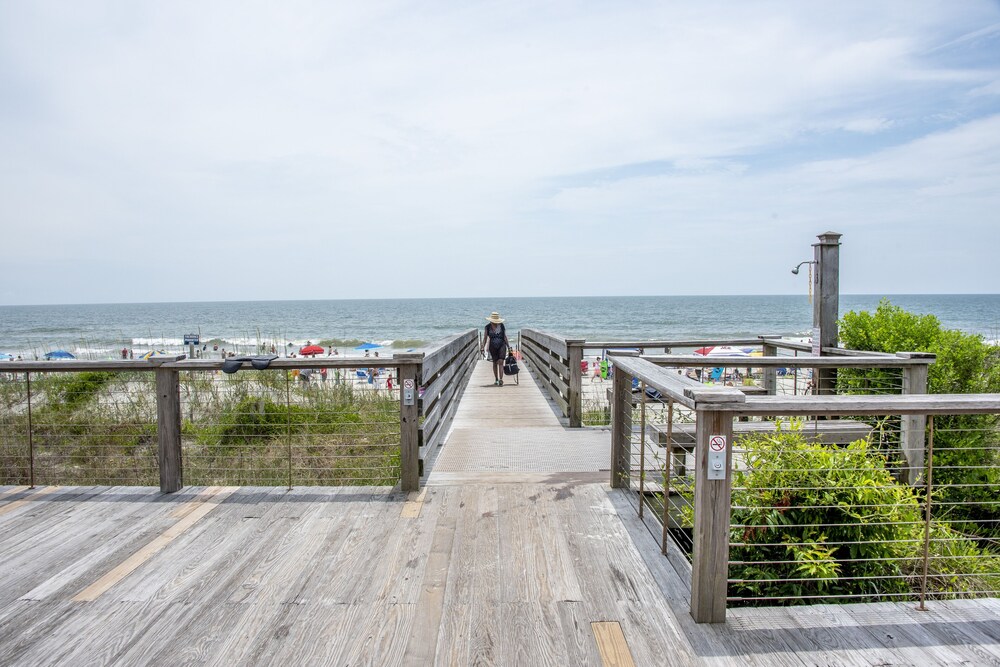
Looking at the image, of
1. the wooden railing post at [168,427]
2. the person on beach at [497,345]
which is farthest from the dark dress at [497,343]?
the wooden railing post at [168,427]

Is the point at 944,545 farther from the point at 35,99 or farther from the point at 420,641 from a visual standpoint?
the point at 35,99

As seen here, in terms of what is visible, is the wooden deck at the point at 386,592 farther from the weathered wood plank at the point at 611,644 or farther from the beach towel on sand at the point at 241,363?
the beach towel on sand at the point at 241,363

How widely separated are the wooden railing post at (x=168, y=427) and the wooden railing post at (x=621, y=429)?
339 centimetres

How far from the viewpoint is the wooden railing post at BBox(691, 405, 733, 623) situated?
2551 mm

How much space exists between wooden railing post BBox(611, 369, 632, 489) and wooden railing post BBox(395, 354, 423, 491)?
1.55 meters

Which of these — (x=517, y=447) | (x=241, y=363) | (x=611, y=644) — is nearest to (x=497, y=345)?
(x=517, y=447)

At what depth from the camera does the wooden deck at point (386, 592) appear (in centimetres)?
245

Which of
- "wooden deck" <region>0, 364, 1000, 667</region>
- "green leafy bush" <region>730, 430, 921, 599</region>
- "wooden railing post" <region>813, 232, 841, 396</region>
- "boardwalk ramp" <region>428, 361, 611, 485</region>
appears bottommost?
"boardwalk ramp" <region>428, 361, 611, 485</region>

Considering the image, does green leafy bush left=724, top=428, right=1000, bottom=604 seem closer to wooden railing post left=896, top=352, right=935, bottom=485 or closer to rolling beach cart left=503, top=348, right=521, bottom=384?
wooden railing post left=896, top=352, right=935, bottom=485

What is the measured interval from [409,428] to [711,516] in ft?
8.39

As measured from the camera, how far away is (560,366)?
7992 millimetres

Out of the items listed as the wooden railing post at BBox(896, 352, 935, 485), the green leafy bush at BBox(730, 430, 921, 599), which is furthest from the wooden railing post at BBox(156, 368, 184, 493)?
the wooden railing post at BBox(896, 352, 935, 485)

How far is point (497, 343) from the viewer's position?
10781 millimetres

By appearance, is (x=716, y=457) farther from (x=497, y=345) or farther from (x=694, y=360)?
(x=497, y=345)
